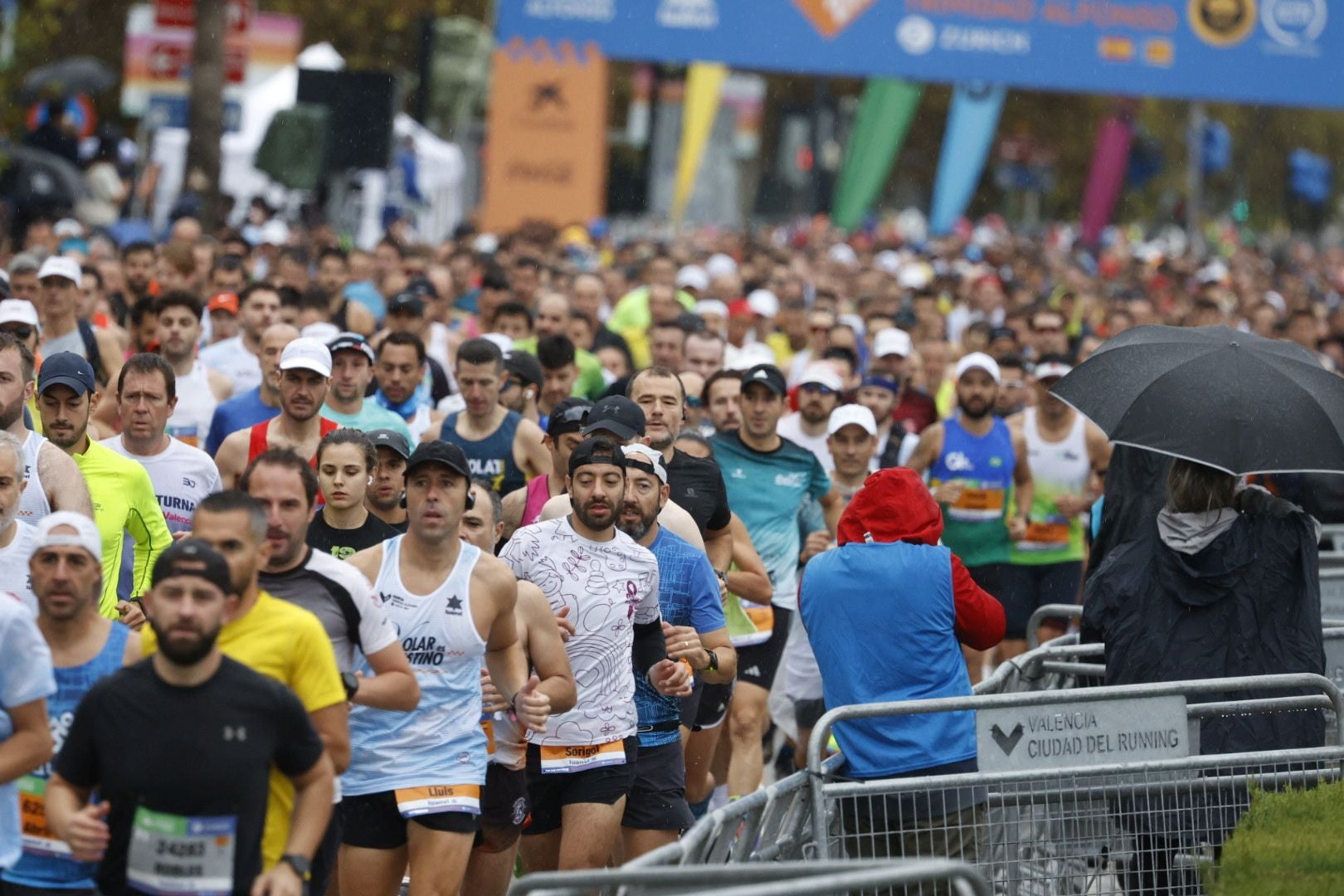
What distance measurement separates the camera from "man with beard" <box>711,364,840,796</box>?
9562 millimetres

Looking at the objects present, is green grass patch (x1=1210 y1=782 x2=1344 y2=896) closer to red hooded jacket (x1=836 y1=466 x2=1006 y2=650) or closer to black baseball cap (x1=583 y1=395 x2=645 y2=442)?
red hooded jacket (x1=836 y1=466 x2=1006 y2=650)

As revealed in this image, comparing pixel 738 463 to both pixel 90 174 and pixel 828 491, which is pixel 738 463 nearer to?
pixel 828 491

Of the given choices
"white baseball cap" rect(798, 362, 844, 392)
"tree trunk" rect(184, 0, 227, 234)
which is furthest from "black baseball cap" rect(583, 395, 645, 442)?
"tree trunk" rect(184, 0, 227, 234)

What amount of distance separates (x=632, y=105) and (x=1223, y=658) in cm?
4432

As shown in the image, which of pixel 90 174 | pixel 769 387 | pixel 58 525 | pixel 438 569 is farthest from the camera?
pixel 90 174

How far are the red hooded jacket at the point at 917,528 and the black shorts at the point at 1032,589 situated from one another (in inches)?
188

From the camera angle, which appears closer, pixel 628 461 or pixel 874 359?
pixel 628 461

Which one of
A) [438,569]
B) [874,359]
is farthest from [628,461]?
[874,359]

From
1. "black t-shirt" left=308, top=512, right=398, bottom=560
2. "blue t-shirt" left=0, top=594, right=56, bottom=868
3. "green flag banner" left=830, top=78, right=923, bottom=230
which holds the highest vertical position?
"green flag banner" left=830, top=78, right=923, bottom=230

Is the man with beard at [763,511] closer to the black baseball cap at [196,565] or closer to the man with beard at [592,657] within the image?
the man with beard at [592,657]

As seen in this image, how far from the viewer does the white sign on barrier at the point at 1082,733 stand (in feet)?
20.5

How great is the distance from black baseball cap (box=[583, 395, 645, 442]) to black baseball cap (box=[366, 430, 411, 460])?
27.3 inches

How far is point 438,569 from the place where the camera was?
653cm

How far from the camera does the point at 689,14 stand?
25281mm
